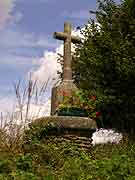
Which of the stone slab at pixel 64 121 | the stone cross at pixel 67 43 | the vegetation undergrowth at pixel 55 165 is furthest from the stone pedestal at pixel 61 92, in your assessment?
the vegetation undergrowth at pixel 55 165

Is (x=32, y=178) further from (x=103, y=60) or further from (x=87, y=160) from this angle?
(x=103, y=60)

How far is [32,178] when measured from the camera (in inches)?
240

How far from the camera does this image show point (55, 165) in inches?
308

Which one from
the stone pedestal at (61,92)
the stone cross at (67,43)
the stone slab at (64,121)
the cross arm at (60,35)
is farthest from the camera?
the cross arm at (60,35)

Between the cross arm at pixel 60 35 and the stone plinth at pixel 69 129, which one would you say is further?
the cross arm at pixel 60 35

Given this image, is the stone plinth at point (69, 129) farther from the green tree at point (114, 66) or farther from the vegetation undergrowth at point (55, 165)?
the green tree at point (114, 66)

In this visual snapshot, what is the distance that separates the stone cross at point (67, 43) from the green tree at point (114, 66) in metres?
0.60

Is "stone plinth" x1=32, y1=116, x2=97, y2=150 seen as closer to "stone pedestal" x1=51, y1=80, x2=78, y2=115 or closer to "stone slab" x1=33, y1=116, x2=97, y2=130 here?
"stone slab" x1=33, y1=116, x2=97, y2=130

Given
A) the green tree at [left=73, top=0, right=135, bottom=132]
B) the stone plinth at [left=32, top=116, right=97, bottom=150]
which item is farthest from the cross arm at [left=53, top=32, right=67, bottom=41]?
the stone plinth at [left=32, top=116, right=97, bottom=150]

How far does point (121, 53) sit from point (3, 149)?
5.82m

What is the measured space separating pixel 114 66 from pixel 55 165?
19.2 ft

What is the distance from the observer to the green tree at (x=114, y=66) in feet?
42.2

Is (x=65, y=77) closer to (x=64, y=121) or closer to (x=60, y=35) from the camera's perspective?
(x=60, y=35)

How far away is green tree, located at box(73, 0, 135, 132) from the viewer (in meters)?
12.9
